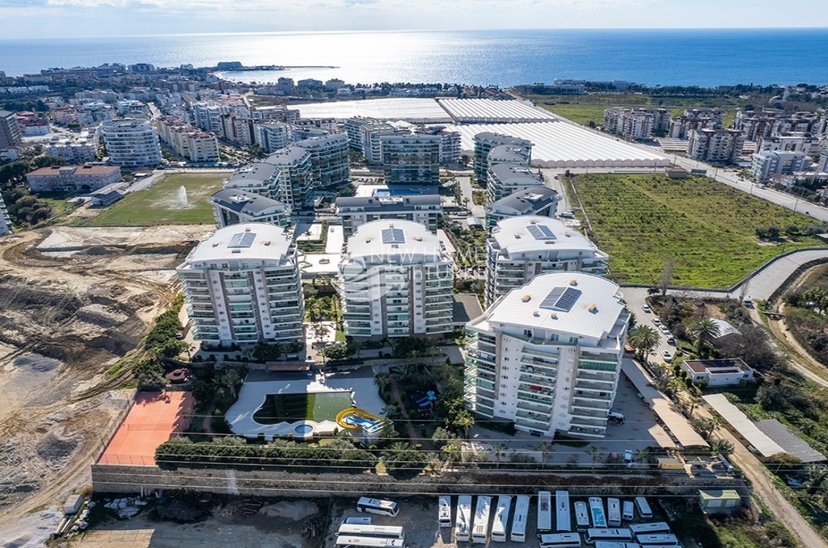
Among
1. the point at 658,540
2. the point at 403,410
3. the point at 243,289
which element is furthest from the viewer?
the point at 243,289

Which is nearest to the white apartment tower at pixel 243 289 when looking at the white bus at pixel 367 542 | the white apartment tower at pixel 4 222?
the white bus at pixel 367 542

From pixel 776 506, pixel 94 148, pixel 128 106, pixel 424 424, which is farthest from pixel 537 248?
pixel 128 106

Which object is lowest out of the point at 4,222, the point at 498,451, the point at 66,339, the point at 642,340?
the point at 498,451

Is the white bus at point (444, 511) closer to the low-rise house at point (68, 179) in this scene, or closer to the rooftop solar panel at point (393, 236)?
the rooftop solar panel at point (393, 236)

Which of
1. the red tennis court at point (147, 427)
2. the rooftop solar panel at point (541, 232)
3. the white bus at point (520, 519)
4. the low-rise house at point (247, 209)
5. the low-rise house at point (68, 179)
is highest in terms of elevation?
the rooftop solar panel at point (541, 232)

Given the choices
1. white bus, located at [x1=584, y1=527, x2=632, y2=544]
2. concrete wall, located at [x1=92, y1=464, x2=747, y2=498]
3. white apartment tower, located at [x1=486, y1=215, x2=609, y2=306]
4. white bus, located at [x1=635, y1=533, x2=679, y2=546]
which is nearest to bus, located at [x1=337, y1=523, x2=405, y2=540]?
concrete wall, located at [x1=92, y1=464, x2=747, y2=498]

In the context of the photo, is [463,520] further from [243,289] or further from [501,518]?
[243,289]

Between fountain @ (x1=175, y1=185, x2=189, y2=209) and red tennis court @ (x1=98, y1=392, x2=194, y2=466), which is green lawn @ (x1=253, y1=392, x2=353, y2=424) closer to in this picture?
red tennis court @ (x1=98, y1=392, x2=194, y2=466)

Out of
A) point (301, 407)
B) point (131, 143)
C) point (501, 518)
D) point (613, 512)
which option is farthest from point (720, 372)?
A: point (131, 143)

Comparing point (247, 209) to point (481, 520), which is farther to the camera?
point (247, 209)
